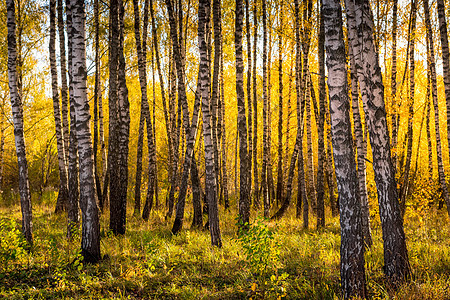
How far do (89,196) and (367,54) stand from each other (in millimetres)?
4878

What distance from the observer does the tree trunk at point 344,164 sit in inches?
A: 128

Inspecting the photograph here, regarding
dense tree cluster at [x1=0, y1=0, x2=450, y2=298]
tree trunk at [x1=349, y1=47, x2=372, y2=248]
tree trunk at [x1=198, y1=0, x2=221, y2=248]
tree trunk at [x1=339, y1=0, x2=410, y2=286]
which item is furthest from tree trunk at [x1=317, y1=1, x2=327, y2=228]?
tree trunk at [x1=339, y1=0, x2=410, y2=286]

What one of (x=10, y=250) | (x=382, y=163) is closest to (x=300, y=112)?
(x=382, y=163)

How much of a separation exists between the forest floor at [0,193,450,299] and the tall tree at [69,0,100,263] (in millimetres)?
380

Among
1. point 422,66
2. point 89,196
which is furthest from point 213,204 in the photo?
point 422,66

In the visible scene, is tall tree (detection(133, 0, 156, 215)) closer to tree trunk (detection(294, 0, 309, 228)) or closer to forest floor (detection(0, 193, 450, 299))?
forest floor (detection(0, 193, 450, 299))

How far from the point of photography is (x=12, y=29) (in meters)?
5.87

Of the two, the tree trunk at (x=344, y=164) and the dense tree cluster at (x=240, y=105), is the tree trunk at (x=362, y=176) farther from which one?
the tree trunk at (x=344, y=164)

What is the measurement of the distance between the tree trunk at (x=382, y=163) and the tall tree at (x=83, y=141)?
14.2 ft

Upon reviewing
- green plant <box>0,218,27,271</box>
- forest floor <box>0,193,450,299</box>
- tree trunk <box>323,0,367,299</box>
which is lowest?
forest floor <box>0,193,450,299</box>

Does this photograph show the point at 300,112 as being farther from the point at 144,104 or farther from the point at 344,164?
the point at 344,164

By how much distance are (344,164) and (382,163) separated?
0.81 metres

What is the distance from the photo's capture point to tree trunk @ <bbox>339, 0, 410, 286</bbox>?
12.1 feet

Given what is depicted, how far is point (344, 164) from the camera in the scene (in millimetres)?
3305
